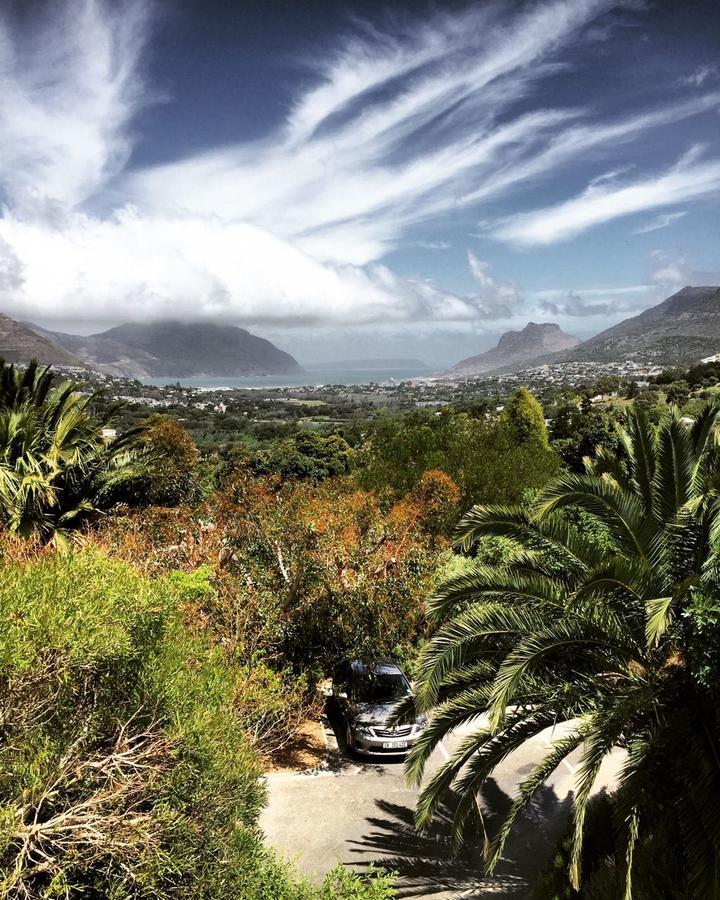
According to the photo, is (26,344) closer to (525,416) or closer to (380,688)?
(525,416)

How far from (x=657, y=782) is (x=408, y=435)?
17282 mm

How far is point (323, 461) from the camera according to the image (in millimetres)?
51000

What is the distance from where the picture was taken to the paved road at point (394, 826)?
24.7 ft

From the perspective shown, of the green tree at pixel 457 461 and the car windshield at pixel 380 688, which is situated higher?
the green tree at pixel 457 461

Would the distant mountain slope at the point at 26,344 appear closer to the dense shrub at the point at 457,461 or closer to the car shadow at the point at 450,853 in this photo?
the dense shrub at the point at 457,461

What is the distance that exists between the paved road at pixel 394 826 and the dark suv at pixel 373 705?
14.1 inches

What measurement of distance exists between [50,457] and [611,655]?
7.68 m

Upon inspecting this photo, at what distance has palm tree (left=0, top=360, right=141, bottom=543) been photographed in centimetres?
799

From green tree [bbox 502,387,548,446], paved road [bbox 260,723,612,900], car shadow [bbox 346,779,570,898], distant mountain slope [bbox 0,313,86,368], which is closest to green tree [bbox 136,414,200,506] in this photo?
paved road [bbox 260,723,612,900]

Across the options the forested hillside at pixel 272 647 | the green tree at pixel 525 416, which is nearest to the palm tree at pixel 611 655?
the forested hillside at pixel 272 647

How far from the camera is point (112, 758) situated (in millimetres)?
4480

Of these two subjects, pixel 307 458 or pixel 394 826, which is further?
pixel 307 458

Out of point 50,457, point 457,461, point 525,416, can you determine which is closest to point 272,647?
point 50,457

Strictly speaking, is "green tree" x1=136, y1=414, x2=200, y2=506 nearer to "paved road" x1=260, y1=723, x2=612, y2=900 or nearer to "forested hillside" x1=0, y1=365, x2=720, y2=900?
"forested hillside" x1=0, y1=365, x2=720, y2=900
